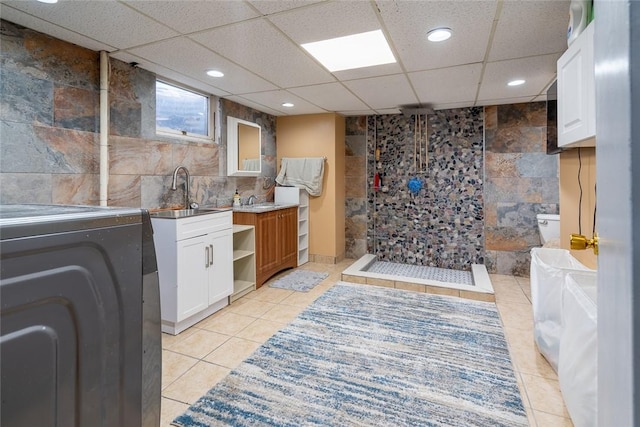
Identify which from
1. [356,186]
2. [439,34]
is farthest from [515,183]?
[439,34]

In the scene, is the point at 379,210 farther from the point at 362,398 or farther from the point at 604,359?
the point at 604,359

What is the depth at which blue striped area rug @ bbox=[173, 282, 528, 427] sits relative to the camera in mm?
1712

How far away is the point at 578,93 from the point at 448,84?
191cm

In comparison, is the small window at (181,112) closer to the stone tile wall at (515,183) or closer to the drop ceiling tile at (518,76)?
the drop ceiling tile at (518,76)

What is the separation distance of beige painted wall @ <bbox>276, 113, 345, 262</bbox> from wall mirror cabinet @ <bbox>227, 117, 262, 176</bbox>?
1.83 ft

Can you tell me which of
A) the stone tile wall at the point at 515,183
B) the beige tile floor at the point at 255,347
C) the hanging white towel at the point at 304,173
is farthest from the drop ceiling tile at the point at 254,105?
the stone tile wall at the point at 515,183

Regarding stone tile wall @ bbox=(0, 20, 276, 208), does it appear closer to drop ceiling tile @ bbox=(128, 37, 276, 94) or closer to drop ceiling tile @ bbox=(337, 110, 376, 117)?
drop ceiling tile @ bbox=(128, 37, 276, 94)

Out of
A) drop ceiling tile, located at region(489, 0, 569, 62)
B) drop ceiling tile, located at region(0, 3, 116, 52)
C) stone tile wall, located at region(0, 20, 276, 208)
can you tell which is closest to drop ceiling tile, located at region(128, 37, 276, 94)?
drop ceiling tile, located at region(0, 3, 116, 52)

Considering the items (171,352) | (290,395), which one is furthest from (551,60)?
(171,352)

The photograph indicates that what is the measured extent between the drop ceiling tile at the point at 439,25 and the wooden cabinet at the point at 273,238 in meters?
2.23

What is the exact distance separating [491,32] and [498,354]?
7.32ft

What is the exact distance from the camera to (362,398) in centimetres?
185

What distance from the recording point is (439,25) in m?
2.09

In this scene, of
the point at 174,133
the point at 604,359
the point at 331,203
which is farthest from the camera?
the point at 331,203
